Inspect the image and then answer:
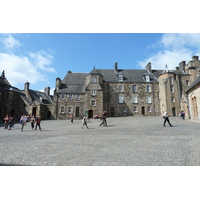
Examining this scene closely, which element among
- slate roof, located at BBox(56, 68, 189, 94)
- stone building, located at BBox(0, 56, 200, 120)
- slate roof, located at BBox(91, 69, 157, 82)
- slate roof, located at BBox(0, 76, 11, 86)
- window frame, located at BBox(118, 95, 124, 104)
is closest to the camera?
stone building, located at BBox(0, 56, 200, 120)

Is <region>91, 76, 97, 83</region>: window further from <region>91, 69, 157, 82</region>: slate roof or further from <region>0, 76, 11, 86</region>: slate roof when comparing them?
<region>0, 76, 11, 86</region>: slate roof

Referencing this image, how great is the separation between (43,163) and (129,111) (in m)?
29.1

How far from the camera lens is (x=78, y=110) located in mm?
30125

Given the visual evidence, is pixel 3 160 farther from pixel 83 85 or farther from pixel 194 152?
pixel 83 85

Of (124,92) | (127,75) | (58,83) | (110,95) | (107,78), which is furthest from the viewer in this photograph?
(127,75)

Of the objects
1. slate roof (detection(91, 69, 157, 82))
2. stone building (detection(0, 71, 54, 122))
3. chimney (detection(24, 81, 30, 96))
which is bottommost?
stone building (detection(0, 71, 54, 122))

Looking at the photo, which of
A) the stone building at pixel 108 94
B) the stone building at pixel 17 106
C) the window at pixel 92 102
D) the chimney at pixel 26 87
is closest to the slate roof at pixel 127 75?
the stone building at pixel 108 94

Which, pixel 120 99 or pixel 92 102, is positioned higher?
pixel 120 99

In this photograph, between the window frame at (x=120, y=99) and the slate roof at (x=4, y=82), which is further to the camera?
the window frame at (x=120, y=99)

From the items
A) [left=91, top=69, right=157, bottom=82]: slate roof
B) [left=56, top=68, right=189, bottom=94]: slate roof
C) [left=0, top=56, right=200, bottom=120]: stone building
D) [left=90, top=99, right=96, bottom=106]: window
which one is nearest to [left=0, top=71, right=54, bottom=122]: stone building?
[left=0, top=56, right=200, bottom=120]: stone building

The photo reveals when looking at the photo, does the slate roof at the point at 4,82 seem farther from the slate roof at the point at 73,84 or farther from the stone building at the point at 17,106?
the slate roof at the point at 73,84

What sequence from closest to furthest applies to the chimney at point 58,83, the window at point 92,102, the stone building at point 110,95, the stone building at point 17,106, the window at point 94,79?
the stone building at point 17,106 < the stone building at point 110,95 < the window at point 92,102 < the window at point 94,79 < the chimney at point 58,83

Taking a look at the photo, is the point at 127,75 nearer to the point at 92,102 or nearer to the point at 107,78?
the point at 107,78

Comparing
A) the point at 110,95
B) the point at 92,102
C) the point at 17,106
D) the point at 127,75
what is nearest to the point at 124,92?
the point at 110,95
